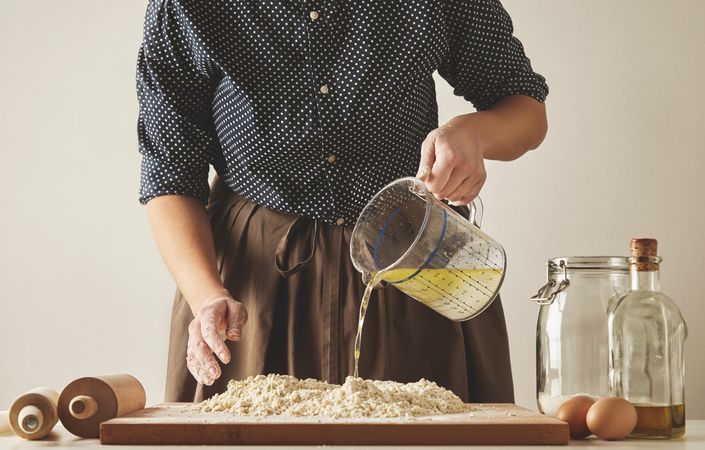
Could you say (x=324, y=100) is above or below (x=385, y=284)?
above

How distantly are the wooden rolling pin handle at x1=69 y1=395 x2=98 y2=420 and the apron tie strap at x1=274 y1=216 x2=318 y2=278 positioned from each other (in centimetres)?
45

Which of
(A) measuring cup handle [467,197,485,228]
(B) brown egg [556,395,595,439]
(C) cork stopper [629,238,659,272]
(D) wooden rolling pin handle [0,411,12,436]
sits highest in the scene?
(A) measuring cup handle [467,197,485,228]

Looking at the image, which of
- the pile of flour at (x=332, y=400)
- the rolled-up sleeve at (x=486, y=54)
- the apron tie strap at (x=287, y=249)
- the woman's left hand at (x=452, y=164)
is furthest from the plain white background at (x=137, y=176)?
the pile of flour at (x=332, y=400)

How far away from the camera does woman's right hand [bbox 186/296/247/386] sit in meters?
1.03

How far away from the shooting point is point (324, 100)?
1.28 m

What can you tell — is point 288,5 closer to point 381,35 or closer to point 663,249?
point 381,35

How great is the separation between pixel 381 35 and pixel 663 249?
1.13 meters

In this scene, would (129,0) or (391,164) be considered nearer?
(391,164)

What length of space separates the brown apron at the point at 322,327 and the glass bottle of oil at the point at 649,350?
0.43 meters

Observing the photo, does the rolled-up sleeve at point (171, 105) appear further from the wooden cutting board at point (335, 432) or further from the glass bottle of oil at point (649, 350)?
the glass bottle of oil at point (649, 350)

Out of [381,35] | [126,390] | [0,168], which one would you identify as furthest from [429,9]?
[0,168]

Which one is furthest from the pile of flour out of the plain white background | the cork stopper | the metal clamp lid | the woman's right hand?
the plain white background

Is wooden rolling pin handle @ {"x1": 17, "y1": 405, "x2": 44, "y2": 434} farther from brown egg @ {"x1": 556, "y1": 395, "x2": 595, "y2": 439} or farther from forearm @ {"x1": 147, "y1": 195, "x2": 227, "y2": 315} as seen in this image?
brown egg @ {"x1": 556, "y1": 395, "x2": 595, "y2": 439}

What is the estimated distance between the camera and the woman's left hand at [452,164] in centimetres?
100
